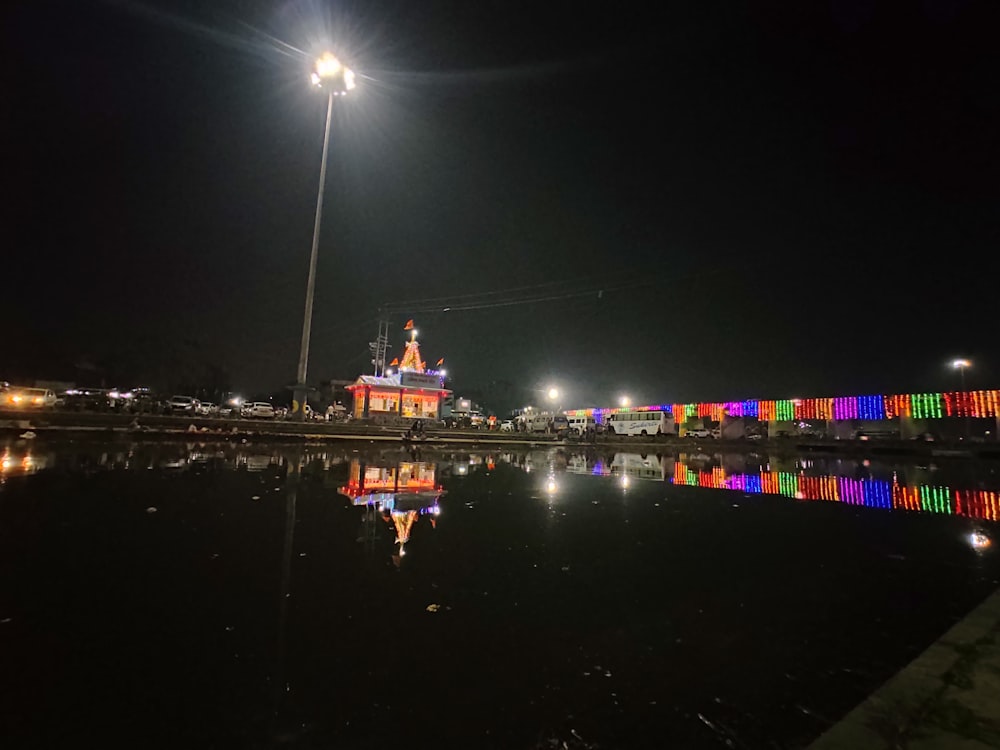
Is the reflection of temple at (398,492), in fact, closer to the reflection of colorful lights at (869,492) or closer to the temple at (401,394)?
the reflection of colorful lights at (869,492)

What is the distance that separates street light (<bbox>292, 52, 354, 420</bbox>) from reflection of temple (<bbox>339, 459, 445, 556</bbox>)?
16365mm

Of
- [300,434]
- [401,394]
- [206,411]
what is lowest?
[300,434]

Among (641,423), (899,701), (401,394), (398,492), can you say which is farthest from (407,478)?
(641,423)

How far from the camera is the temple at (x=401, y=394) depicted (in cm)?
4494

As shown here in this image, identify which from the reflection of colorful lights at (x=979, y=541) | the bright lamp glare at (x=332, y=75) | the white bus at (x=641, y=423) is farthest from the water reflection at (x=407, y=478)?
the white bus at (x=641, y=423)

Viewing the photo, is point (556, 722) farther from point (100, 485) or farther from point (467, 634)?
point (100, 485)

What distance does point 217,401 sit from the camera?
218 feet

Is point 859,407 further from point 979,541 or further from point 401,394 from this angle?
point 979,541

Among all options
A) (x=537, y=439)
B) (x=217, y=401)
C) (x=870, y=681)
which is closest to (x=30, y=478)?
(x=870, y=681)

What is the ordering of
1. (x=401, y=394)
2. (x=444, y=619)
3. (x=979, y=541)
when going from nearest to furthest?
1. (x=444, y=619)
2. (x=979, y=541)
3. (x=401, y=394)

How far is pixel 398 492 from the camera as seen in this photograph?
9.77m

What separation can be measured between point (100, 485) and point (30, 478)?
1570 millimetres

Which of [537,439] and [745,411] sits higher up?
[745,411]

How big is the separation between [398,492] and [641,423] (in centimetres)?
4472
